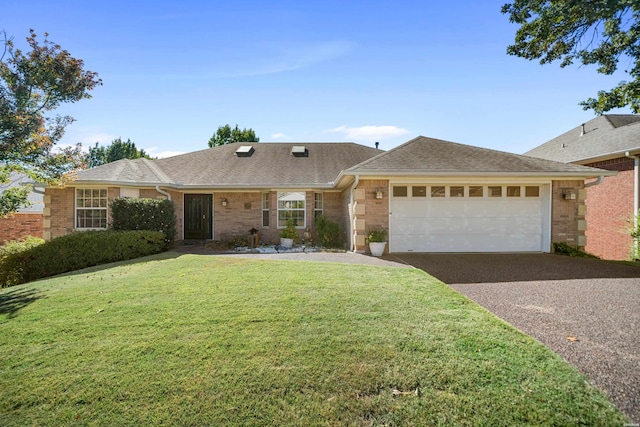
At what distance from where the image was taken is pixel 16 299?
607 centimetres

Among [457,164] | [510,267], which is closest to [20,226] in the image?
[457,164]

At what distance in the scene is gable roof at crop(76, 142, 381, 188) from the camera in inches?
555

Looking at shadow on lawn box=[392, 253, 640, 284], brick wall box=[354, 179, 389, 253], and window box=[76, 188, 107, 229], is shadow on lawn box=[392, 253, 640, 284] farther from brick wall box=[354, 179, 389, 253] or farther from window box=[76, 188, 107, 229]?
window box=[76, 188, 107, 229]

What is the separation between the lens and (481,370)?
3.19 m

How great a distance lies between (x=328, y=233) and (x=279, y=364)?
10156 millimetres

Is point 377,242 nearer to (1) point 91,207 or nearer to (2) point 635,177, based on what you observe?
(2) point 635,177

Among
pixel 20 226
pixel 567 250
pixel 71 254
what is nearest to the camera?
pixel 71 254

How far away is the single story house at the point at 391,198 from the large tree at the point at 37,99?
3.27 meters

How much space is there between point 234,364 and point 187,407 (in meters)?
0.63

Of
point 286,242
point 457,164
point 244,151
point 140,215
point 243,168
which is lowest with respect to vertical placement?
point 286,242

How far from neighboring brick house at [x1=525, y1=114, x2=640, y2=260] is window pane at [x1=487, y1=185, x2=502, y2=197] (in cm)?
313

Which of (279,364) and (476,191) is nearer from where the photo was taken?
(279,364)

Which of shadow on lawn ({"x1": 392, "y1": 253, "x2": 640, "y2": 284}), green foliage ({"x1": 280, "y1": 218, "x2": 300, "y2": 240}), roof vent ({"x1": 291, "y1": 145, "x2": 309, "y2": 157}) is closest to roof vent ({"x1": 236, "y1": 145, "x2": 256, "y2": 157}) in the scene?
roof vent ({"x1": 291, "y1": 145, "x2": 309, "y2": 157})

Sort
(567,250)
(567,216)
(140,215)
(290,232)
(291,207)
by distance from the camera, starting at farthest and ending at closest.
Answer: (291,207) → (290,232) → (140,215) → (567,216) → (567,250)
